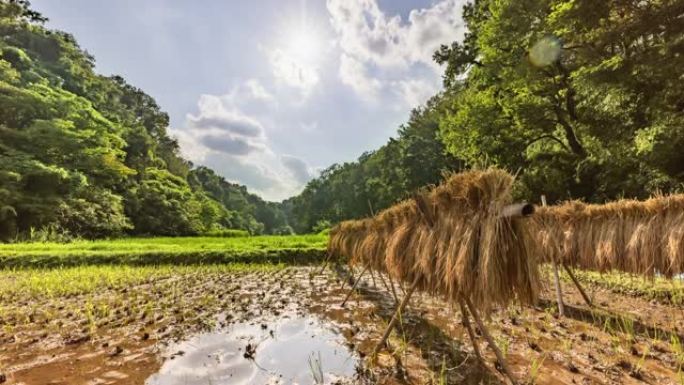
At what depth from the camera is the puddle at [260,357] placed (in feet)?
11.8

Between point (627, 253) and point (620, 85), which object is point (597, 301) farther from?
point (620, 85)

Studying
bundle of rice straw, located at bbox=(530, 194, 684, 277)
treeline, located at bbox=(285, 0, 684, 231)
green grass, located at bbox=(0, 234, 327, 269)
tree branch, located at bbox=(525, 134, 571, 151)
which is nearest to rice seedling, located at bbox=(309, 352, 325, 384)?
treeline, located at bbox=(285, 0, 684, 231)

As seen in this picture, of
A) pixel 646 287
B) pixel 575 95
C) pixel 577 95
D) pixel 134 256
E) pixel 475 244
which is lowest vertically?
pixel 646 287

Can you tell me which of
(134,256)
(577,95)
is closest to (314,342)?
(134,256)

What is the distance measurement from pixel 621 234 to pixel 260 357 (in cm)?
623

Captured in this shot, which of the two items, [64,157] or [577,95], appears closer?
[577,95]

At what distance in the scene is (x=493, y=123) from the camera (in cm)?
1861

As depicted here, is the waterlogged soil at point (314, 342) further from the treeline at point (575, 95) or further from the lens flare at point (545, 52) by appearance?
the lens flare at point (545, 52)

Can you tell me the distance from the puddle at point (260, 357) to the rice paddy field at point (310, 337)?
0.05 feet

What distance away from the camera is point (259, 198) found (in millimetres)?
111750

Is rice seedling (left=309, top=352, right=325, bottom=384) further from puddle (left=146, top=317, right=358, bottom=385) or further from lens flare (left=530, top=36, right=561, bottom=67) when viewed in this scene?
lens flare (left=530, top=36, right=561, bottom=67)

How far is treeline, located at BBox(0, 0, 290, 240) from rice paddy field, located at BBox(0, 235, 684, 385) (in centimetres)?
1819

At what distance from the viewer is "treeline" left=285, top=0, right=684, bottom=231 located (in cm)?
1009

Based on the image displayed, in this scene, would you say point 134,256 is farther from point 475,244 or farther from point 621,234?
point 621,234
